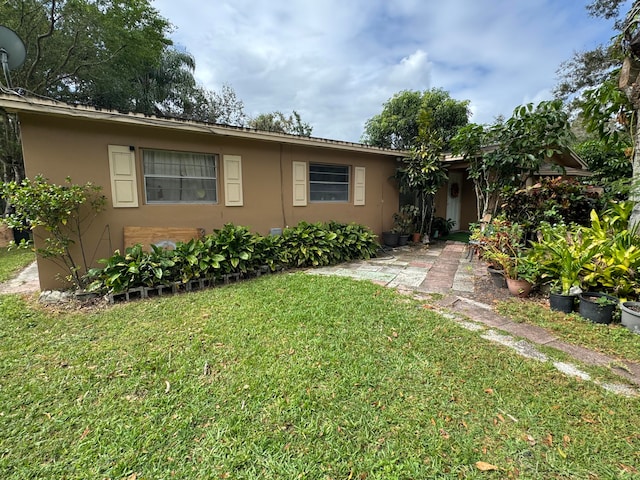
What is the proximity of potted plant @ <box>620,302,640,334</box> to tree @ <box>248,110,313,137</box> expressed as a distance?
61.7ft

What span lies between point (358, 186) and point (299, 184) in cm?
179

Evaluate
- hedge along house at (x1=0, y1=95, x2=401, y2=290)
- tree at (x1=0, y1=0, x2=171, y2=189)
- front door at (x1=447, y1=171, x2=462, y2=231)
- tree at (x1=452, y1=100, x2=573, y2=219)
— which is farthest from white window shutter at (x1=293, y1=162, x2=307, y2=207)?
tree at (x1=0, y1=0, x2=171, y2=189)

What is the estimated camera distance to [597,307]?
9.96 ft

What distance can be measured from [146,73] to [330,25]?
31.8ft

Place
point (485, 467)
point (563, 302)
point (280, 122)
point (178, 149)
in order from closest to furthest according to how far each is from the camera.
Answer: point (485, 467) → point (563, 302) → point (178, 149) → point (280, 122)

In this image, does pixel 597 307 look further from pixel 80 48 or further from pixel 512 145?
pixel 80 48

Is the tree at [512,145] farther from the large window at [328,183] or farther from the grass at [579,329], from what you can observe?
the grass at [579,329]

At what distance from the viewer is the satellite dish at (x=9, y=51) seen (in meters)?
3.92

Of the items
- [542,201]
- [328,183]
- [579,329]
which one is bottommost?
[579,329]

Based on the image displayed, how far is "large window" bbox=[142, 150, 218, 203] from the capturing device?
4.96 m

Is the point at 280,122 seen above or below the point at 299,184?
above

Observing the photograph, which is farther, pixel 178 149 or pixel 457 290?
pixel 178 149

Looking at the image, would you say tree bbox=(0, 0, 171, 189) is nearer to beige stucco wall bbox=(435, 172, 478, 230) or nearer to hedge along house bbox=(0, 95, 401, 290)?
hedge along house bbox=(0, 95, 401, 290)

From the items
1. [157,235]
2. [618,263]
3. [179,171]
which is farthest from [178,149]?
[618,263]
